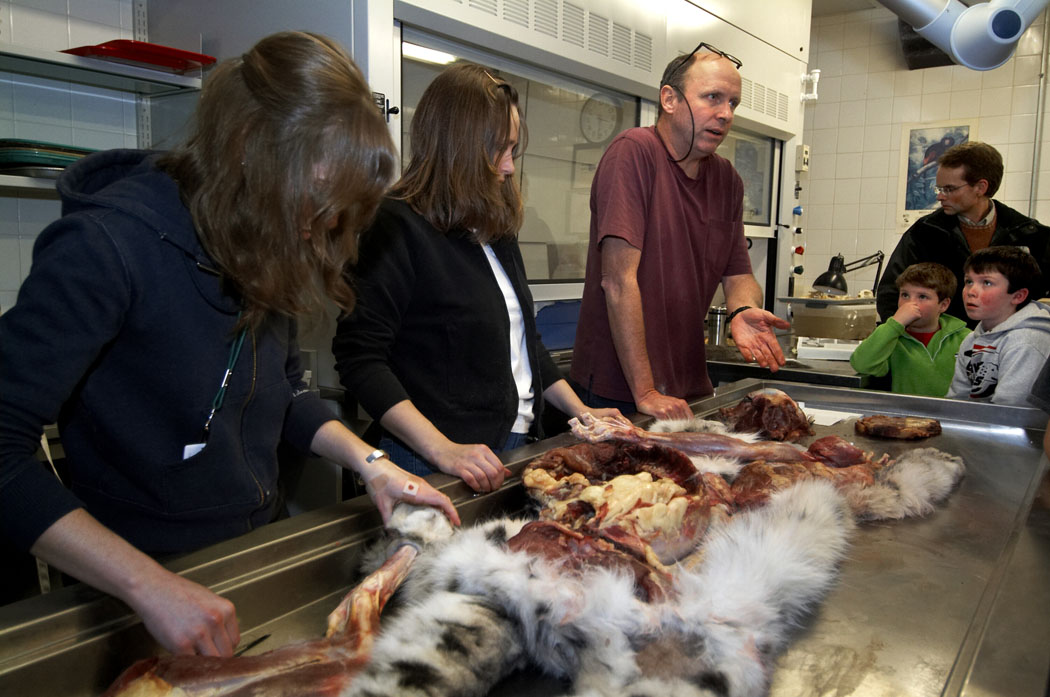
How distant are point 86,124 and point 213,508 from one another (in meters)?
2.56

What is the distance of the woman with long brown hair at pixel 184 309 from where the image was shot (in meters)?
0.90

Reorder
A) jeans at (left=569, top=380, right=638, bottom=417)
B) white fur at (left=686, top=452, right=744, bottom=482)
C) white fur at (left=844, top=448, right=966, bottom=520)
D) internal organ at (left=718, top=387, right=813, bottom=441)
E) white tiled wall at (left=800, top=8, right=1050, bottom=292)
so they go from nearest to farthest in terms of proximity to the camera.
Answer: white fur at (left=844, top=448, right=966, bottom=520) → white fur at (left=686, top=452, right=744, bottom=482) → internal organ at (left=718, top=387, right=813, bottom=441) → jeans at (left=569, top=380, right=638, bottom=417) → white tiled wall at (left=800, top=8, right=1050, bottom=292)

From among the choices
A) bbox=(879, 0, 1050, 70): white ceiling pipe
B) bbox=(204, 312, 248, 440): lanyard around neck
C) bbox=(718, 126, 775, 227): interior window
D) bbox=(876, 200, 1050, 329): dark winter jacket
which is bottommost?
bbox=(204, 312, 248, 440): lanyard around neck

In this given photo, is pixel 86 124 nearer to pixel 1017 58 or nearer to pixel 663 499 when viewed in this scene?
pixel 663 499

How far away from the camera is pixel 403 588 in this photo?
1022 mm

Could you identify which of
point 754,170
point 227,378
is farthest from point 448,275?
point 754,170

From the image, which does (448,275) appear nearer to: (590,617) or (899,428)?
(590,617)

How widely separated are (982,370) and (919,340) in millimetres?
577

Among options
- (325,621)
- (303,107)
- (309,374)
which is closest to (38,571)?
(309,374)

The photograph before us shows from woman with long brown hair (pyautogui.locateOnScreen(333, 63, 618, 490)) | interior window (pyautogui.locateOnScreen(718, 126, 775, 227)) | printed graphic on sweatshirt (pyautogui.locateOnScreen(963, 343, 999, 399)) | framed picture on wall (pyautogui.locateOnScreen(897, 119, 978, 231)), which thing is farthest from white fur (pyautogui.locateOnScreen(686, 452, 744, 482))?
framed picture on wall (pyautogui.locateOnScreen(897, 119, 978, 231))

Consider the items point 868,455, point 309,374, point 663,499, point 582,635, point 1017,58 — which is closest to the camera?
point 582,635

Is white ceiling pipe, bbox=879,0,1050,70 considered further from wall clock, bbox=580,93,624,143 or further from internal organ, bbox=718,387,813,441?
internal organ, bbox=718,387,813,441

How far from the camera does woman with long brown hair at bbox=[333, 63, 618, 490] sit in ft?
5.44

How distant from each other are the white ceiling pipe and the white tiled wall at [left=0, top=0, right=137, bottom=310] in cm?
304
